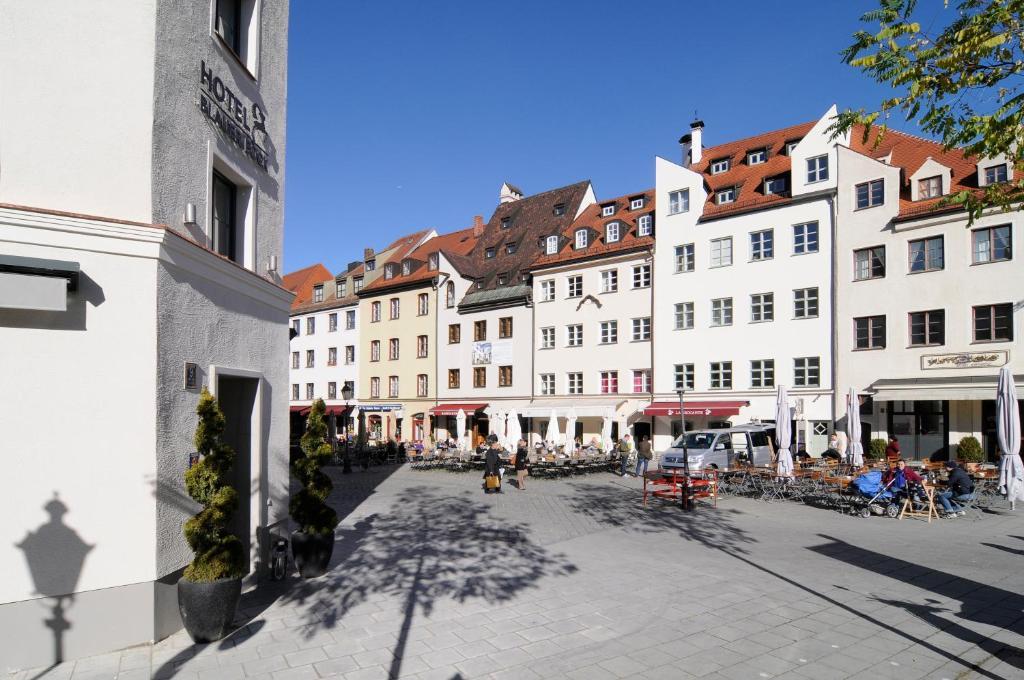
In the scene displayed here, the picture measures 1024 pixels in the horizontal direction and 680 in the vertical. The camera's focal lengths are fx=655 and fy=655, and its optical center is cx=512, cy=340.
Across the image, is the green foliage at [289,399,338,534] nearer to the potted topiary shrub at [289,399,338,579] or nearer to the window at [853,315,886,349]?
the potted topiary shrub at [289,399,338,579]

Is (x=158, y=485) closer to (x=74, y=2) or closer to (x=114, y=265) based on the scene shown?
(x=114, y=265)

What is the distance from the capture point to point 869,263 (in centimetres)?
2842

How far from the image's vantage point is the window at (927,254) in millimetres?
26531

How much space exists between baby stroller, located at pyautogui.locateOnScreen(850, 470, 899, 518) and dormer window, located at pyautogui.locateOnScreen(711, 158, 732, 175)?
25447 millimetres

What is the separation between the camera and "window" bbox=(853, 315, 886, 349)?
1096 inches

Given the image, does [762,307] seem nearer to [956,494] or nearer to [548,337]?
[548,337]

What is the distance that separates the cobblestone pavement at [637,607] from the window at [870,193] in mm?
17364

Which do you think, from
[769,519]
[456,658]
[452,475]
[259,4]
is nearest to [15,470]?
[456,658]

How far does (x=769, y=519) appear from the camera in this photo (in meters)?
15.6

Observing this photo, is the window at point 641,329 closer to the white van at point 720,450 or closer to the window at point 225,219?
the white van at point 720,450

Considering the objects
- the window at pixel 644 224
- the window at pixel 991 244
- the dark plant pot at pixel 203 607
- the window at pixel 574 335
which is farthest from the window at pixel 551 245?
the dark plant pot at pixel 203 607

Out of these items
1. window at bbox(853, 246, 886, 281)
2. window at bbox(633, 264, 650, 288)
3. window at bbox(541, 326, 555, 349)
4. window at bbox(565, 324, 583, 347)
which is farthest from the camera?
window at bbox(541, 326, 555, 349)

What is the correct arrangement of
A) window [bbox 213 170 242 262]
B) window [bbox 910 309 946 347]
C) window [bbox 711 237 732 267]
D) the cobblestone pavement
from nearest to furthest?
1. the cobblestone pavement
2. window [bbox 213 170 242 262]
3. window [bbox 910 309 946 347]
4. window [bbox 711 237 732 267]

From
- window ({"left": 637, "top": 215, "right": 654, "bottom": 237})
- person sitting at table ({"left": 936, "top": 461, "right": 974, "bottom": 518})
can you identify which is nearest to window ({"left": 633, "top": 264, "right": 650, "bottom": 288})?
window ({"left": 637, "top": 215, "right": 654, "bottom": 237})
